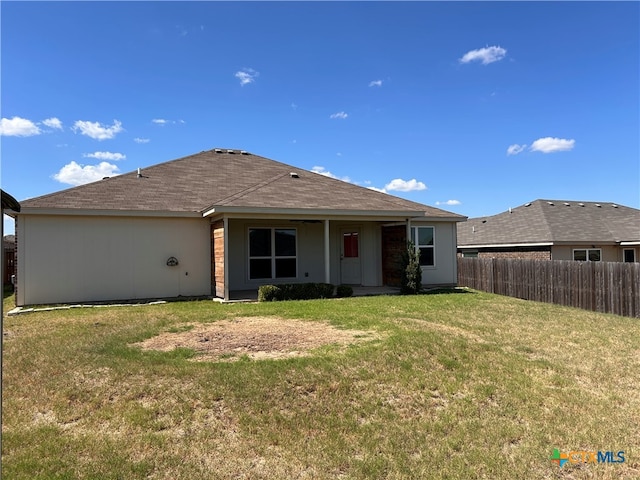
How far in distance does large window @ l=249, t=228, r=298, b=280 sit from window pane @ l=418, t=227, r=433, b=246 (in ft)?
16.1

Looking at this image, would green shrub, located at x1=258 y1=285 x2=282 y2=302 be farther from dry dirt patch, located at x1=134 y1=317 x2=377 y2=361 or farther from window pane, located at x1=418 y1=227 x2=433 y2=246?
window pane, located at x1=418 y1=227 x2=433 y2=246

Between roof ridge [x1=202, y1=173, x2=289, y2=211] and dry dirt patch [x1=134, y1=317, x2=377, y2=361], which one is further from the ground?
roof ridge [x1=202, y1=173, x2=289, y2=211]

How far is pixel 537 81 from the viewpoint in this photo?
15.8 meters

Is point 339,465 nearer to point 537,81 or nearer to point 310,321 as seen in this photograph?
point 310,321

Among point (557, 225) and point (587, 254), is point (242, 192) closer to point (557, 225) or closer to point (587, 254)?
point (557, 225)

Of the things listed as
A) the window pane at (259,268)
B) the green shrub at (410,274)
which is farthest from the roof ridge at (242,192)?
the green shrub at (410,274)

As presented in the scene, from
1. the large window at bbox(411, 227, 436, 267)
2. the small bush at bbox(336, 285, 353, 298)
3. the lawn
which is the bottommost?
the lawn

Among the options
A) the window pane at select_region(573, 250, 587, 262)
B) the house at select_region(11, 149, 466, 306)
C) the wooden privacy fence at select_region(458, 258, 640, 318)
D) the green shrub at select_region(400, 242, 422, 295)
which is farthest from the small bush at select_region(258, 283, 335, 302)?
the window pane at select_region(573, 250, 587, 262)

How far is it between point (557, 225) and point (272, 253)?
15591 millimetres

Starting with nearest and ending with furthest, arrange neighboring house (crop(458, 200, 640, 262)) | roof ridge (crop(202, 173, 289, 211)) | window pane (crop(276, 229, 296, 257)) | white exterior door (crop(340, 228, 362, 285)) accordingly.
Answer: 1. roof ridge (crop(202, 173, 289, 211))
2. window pane (crop(276, 229, 296, 257))
3. white exterior door (crop(340, 228, 362, 285))
4. neighboring house (crop(458, 200, 640, 262))

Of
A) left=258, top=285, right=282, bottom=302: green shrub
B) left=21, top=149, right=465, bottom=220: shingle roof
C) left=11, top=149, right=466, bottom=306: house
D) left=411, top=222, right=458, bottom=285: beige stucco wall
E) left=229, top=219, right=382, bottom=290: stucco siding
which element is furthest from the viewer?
left=411, top=222, right=458, bottom=285: beige stucco wall

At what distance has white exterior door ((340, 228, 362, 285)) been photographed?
15.4 m

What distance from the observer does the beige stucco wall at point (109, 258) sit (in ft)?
37.8

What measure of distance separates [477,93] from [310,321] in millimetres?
12956
